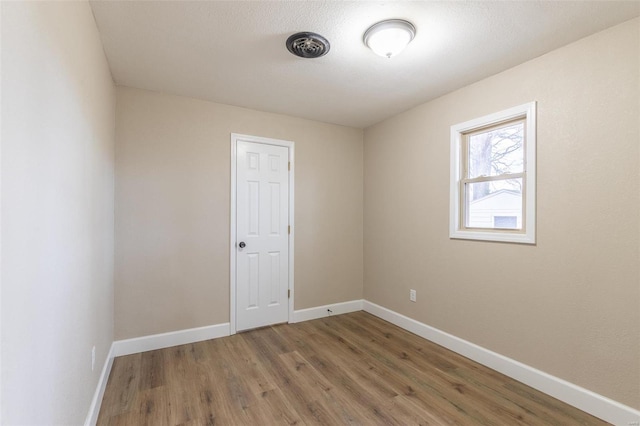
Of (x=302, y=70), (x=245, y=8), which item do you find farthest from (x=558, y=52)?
(x=245, y=8)

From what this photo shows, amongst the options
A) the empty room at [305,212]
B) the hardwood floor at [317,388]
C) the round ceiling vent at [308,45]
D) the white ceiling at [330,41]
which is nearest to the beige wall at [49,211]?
the empty room at [305,212]

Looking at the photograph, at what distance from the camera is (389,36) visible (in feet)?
6.30

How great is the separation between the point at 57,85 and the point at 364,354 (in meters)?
2.85

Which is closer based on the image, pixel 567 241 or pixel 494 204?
pixel 567 241

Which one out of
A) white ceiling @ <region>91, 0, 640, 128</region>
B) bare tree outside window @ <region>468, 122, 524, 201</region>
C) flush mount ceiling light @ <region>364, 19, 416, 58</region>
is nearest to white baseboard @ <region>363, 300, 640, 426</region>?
A: bare tree outside window @ <region>468, 122, 524, 201</region>

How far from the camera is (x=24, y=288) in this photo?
0.93 m

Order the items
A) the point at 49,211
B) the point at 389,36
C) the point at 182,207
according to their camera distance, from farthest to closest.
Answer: the point at 182,207, the point at 389,36, the point at 49,211

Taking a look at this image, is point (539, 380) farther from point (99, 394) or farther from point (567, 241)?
point (99, 394)

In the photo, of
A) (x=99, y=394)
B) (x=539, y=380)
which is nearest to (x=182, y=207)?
(x=99, y=394)

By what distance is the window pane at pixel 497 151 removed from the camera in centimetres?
248

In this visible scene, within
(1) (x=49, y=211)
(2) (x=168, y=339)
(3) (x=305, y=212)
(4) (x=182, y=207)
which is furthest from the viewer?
(3) (x=305, y=212)

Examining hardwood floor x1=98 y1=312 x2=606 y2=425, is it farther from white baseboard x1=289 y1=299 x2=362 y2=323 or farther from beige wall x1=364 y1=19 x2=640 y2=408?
white baseboard x1=289 y1=299 x2=362 y2=323

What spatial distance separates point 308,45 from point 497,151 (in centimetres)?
184

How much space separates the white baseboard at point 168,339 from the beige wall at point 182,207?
52 millimetres
